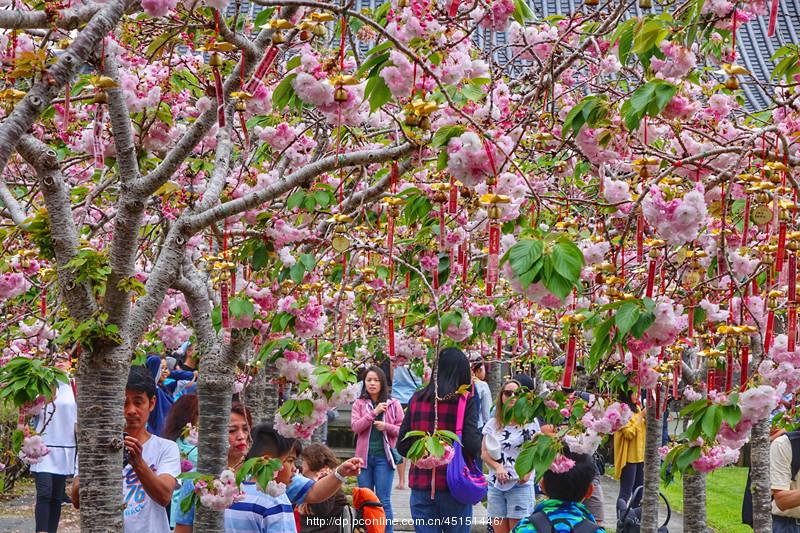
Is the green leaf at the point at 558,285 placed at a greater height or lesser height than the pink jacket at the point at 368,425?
greater

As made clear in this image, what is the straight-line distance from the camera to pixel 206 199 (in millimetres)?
3955

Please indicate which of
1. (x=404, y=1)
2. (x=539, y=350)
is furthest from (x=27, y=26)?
(x=539, y=350)

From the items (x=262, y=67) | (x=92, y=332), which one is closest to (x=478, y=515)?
(x=92, y=332)

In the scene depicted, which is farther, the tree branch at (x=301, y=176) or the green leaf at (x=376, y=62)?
the tree branch at (x=301, y=176)

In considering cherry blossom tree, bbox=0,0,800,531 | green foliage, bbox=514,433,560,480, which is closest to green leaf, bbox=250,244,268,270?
cherry blossom tree, bbox=0,0,800,531

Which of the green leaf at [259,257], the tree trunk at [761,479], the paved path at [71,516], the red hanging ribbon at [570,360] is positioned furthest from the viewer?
the paved path at [71,516]

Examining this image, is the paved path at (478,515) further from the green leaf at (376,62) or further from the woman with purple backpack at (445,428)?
the green leaf at (376,62)

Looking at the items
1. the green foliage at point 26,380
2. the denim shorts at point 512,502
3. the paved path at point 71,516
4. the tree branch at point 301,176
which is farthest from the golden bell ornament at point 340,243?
the paved path at point 71,516

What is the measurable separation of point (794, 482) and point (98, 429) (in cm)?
357

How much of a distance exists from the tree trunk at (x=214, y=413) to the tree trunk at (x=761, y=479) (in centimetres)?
270

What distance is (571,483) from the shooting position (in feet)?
12.8

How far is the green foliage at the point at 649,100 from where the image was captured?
9.37ft

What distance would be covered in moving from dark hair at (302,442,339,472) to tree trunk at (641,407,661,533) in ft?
8.12

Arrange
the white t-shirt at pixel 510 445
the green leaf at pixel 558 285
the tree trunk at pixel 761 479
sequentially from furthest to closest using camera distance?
the white t-shirt at pixel 510 445
the tree trunk at pixel 761 479
the green leaf at pixel 558 285
